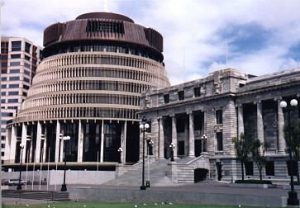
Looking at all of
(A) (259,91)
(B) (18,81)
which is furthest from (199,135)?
(B) (18,81)

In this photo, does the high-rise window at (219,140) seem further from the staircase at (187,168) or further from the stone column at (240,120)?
the stone column at (240,120)

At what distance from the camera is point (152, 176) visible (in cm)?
7119

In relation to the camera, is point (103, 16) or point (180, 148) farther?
point (103, 16)

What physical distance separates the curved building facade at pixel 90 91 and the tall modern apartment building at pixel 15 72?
4240cm

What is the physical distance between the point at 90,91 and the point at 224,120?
4904 centimetres

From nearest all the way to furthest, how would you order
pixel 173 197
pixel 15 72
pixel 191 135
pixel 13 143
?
pixel 173 197, pixel 191 135, pixel 13 143, pixel 15 72

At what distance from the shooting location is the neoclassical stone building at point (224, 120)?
6750 centimetres

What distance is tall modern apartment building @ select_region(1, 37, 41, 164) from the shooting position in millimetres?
165125

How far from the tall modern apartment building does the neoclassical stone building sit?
9483 cm

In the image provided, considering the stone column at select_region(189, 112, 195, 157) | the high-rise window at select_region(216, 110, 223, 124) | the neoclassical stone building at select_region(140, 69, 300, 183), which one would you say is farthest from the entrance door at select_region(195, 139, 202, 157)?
the high-rise window at select_region(216, 110, 223, 124)

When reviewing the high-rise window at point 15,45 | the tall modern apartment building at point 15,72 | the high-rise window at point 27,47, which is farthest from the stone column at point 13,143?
the high-rise window at point 27,47

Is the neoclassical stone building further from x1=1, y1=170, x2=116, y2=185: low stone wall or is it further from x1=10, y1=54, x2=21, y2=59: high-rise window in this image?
x1=10, y1=54, x2=21, y2=59: high-rise window

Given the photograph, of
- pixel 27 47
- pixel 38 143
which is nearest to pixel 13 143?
pixel 38 143

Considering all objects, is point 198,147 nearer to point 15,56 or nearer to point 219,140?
point 219,140
